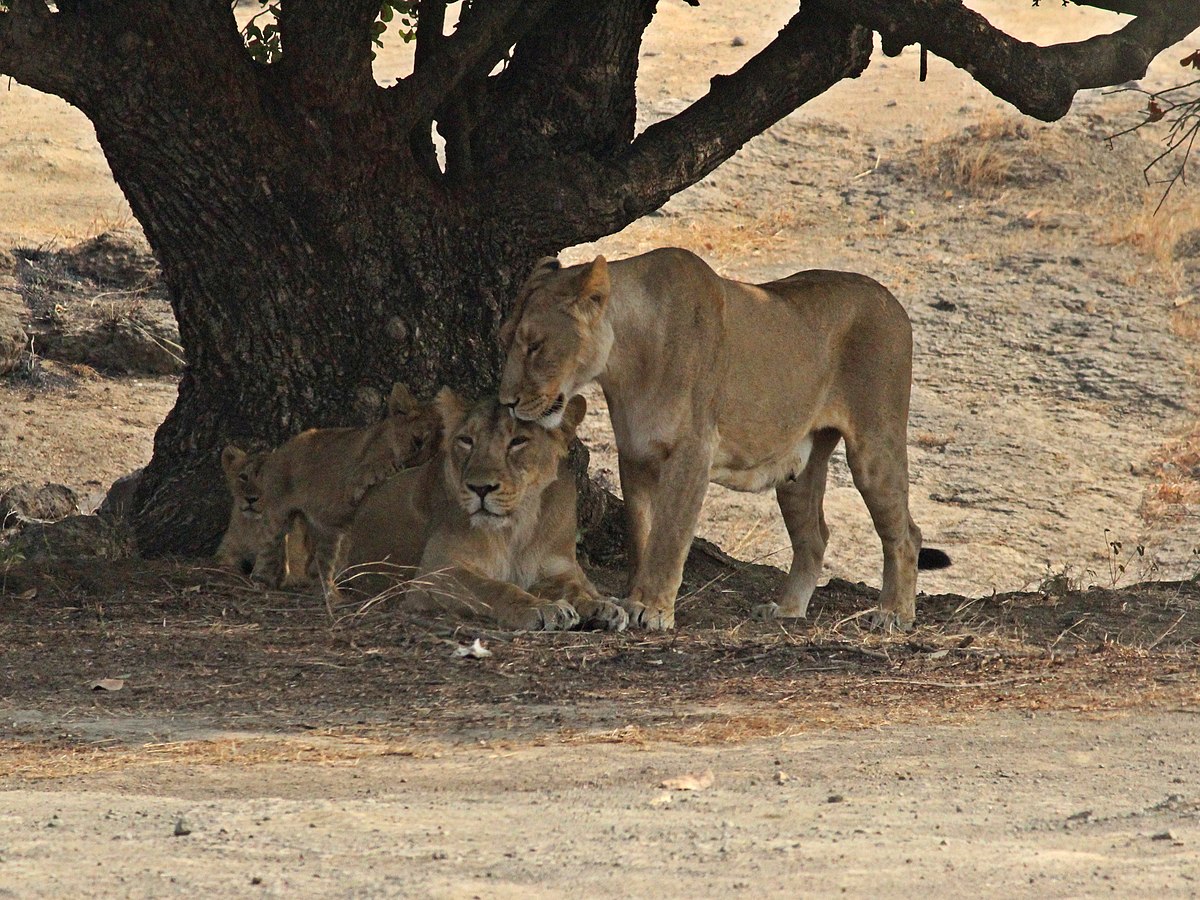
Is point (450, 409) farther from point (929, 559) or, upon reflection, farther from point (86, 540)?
point (929, 559)

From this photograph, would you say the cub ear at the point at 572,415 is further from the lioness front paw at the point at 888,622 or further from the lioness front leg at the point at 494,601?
the lioness front paw at the point at 888,622

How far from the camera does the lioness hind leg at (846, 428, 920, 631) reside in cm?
739

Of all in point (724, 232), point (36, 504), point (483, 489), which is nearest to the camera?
point (483, 489)

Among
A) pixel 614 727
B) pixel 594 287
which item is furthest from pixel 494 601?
pixel 614 727

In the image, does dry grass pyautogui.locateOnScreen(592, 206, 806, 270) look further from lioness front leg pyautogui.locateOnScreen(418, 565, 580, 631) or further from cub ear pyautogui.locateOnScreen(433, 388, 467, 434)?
lioness front leg pyautogui.locateOnScreen(418, 565, 580, 631)

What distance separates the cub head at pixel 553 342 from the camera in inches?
247

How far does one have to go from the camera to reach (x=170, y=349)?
12609 millimetres

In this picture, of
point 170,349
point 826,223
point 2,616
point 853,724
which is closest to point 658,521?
point 853,724

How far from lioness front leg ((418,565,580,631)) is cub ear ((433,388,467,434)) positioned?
0.53 m

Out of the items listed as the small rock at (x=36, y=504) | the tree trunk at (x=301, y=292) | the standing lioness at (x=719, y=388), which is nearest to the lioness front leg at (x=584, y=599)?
the standing lioness at (x=719, y=388)

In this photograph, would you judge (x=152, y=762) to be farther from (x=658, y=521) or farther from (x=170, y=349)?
(x=170, y=349)

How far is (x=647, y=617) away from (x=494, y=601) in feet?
1.85

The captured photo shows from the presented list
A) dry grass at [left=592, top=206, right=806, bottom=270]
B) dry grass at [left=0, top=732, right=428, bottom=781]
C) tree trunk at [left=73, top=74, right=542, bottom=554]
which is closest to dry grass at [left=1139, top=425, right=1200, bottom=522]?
dry grass at [left=592, top=206, right=806, bottom=270]

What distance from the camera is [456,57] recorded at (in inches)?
290
